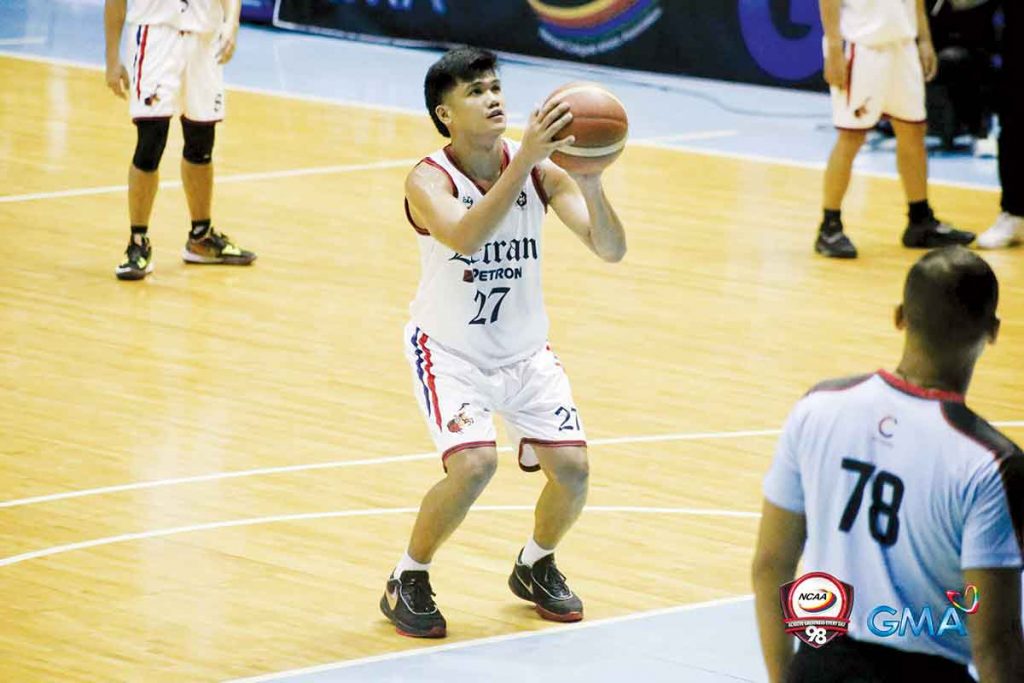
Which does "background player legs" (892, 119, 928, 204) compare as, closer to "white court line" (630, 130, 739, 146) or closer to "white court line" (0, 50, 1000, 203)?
"white court line" (0, 50, 1000, 203)

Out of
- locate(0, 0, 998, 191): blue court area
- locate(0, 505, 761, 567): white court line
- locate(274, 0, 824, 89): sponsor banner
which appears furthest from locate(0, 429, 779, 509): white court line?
locate(274, 0, 824, 89): sponsor banner

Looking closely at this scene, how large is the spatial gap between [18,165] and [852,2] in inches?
221

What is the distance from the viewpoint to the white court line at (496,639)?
514cm

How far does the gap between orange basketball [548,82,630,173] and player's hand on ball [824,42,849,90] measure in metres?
5.54

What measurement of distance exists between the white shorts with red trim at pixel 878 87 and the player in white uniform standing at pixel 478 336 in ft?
17.7

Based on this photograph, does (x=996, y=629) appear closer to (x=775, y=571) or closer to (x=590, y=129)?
(x=775, y=571)

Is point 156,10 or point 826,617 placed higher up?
point 826,617

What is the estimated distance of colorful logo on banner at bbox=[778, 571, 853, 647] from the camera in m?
3.10

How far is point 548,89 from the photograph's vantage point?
664 inches

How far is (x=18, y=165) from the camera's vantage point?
41.4ft

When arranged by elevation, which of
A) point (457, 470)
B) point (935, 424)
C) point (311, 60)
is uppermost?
point (935, 424)

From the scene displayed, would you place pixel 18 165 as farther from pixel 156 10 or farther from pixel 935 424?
pixel 935 424

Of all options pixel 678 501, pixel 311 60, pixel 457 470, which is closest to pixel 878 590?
pixel 457 470

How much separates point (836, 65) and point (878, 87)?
0.30m
